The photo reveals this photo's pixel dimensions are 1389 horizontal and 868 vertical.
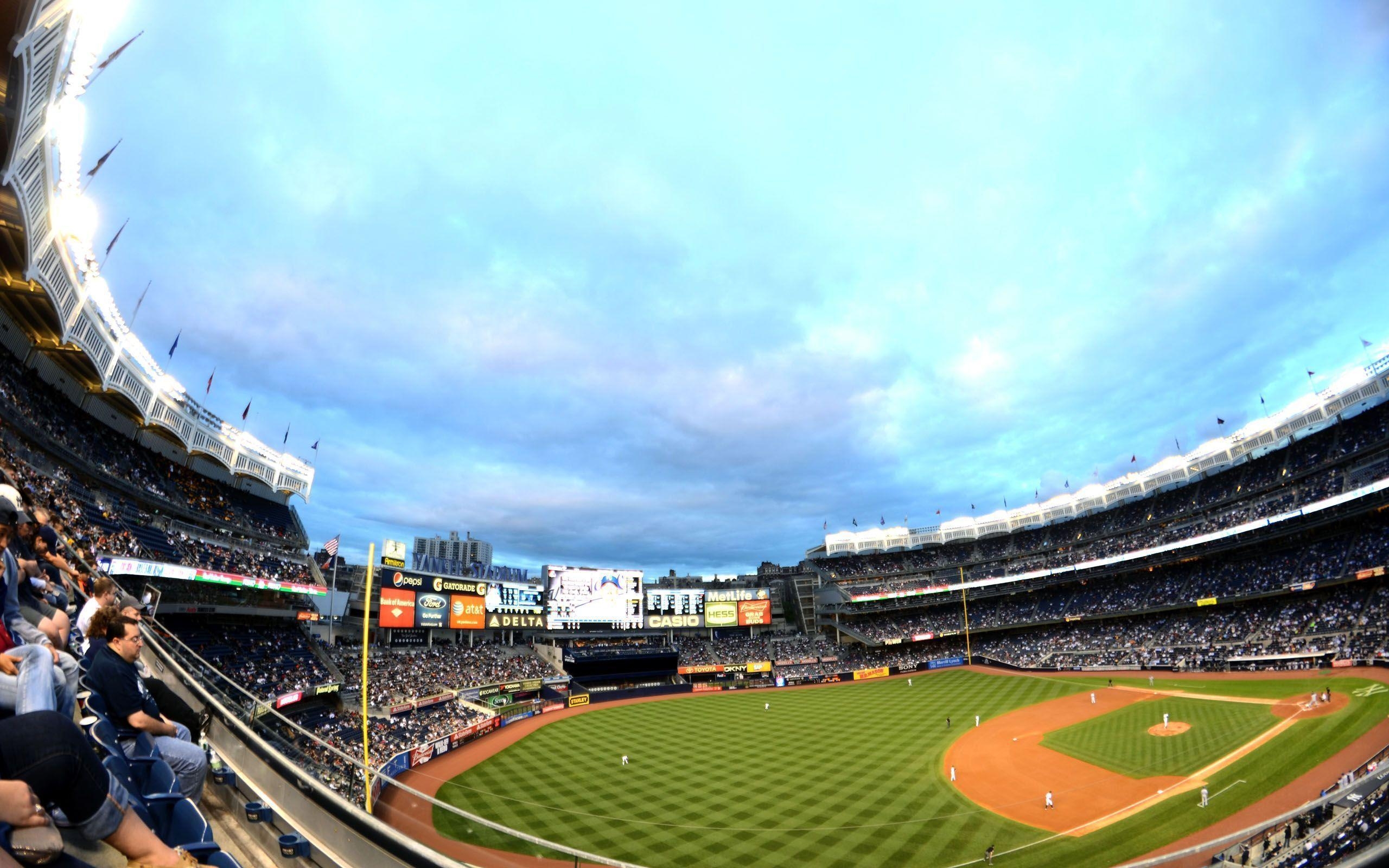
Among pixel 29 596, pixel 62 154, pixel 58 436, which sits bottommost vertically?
pixel 29 596

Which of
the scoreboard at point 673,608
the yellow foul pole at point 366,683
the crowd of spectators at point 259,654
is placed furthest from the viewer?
the scoreboard at point 673,608

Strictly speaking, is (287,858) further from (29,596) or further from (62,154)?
(62,154)

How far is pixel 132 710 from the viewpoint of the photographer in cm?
549

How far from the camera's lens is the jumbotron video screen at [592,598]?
65938 mm

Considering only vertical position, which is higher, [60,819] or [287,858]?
[60,819]

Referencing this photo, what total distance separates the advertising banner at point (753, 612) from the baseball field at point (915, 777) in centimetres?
2980

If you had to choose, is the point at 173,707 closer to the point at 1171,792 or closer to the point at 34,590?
the point at 34,590

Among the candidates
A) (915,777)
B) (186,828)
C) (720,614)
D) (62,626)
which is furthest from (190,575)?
(720,614)

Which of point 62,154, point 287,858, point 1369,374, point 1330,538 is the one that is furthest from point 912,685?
point 62,154

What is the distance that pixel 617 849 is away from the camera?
2205cm

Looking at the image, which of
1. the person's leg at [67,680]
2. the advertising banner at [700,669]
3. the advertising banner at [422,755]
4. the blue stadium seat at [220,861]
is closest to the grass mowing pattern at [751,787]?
the advertising banner at [422,755]

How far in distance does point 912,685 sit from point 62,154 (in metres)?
65.8

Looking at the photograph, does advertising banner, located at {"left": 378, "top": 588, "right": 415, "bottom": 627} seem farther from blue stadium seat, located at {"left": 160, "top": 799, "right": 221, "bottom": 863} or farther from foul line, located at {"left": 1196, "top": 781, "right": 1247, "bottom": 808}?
foul line, located at {"left": 1196, "top": 781, "right": 1247, "bottom": 808}

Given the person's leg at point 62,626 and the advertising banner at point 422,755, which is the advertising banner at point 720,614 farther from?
the person's leg at point 62,626
